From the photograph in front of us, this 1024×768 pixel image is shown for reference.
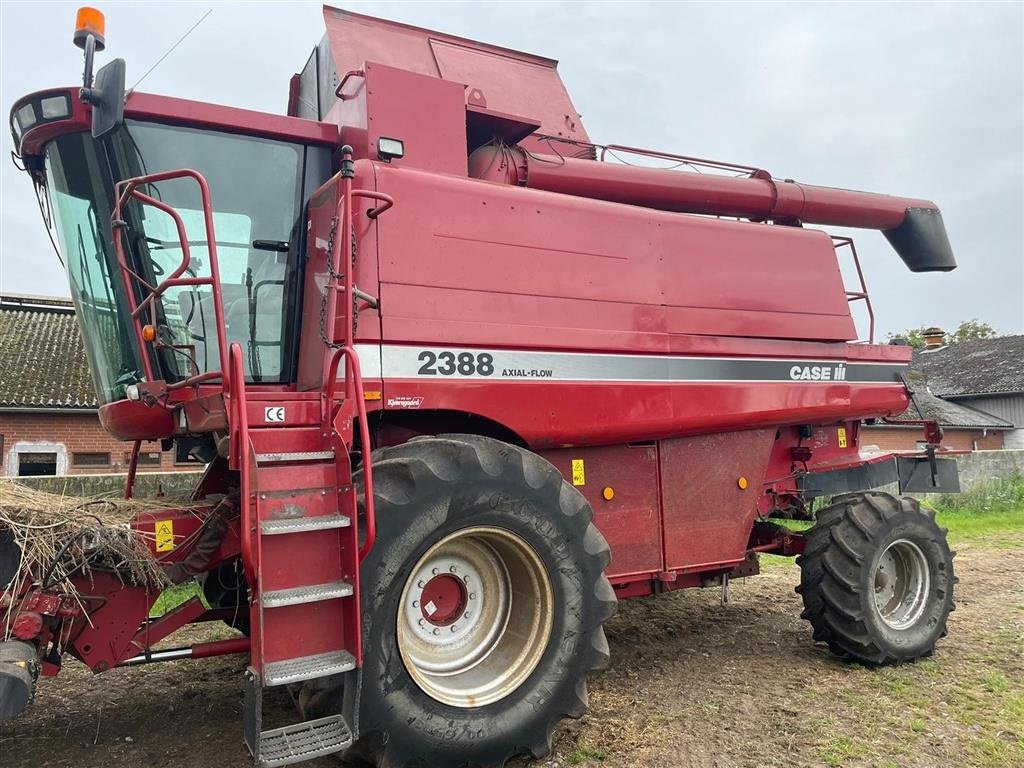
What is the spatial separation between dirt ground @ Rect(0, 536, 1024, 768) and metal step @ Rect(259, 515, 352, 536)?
1283 mm

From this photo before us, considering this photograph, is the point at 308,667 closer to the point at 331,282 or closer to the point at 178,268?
the point at 331,282

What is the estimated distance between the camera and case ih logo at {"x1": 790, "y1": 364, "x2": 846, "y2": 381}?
534 cm

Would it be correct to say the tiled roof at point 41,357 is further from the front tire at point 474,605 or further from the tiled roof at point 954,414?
the tiled roof at point 954,414

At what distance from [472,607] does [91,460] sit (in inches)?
631

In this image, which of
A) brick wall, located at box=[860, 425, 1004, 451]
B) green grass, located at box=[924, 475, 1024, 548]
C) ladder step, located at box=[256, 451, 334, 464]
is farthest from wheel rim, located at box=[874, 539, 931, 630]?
brick wall, located at box=[860, 425, 1004, 451]

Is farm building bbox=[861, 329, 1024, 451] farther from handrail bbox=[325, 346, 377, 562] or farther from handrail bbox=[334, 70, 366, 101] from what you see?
handrail bbox=[325, 346, 377, 562]

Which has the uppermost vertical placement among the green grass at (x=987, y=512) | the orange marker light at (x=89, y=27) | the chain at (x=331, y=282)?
the orange marker light at (x=89, y=27)

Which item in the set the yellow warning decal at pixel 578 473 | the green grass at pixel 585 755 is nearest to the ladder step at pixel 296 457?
the yellow warning decal at pixel 578 473

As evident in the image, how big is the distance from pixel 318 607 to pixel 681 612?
14.7ft

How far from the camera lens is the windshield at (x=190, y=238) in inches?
156

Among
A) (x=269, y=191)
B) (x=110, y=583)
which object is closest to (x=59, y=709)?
(x=110, y=583)

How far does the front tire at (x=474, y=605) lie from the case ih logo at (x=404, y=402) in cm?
30

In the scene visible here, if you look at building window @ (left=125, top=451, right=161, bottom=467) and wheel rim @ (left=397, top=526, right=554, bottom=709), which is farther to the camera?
building window @ (left=125, top=451, right=161, bottom=467)

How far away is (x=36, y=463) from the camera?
16.5 metres
